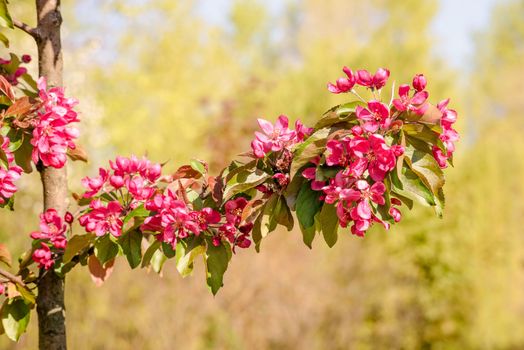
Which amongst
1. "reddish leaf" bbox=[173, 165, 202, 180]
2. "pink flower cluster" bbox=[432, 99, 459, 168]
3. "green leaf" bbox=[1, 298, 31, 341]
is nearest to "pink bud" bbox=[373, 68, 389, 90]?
"pink flower cluster" bbox=[432, 99, 459, 168]

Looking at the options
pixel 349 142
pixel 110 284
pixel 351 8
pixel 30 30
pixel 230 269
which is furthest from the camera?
pixel 351 8

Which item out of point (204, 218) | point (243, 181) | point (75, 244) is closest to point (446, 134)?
point (243, 181)

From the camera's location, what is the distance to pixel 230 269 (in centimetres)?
653

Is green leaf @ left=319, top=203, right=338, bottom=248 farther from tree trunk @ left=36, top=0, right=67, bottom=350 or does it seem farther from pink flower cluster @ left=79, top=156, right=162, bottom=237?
tree trunk @ left=36, top=0, right=67, bottom=350

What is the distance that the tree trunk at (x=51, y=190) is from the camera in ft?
6.30

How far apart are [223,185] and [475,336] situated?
10.3 m

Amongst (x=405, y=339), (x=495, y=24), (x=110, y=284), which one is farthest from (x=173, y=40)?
(x=495, y=24)

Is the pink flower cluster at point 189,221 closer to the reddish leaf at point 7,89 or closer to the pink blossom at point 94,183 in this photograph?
the pink blossom at point 94,183

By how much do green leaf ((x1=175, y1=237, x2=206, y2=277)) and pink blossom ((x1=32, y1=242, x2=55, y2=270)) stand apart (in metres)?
0.38

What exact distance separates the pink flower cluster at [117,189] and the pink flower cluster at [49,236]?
99mm

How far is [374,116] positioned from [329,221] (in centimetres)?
27

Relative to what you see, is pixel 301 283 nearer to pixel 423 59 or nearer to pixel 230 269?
pixel 230 269

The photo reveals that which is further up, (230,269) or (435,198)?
(230,269)

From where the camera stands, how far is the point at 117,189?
5.69ft
